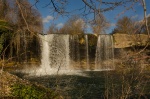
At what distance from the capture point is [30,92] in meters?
6.09

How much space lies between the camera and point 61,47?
22.2m

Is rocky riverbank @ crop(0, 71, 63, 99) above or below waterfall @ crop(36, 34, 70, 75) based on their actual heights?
below

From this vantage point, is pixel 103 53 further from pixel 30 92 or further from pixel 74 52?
pixel 30 92

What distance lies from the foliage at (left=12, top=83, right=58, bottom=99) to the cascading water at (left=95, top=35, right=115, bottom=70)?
658 inches

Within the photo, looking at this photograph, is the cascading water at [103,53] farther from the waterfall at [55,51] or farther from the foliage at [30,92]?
the foliage at [30,92]

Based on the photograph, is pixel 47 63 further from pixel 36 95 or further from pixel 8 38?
pixel 36 95

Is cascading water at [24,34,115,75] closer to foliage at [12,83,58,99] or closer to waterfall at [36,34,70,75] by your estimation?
waterfall at [36,34,70,75]

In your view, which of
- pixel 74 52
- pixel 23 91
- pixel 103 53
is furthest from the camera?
pixel 103 53

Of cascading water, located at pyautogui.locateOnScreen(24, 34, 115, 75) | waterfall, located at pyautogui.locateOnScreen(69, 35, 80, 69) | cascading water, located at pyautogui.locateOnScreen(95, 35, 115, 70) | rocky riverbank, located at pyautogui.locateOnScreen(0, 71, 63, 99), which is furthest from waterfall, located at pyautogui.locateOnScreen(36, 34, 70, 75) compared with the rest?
rocky riverbank, located at pyautogui.locateOnScreen(0, 71, 63, 99)

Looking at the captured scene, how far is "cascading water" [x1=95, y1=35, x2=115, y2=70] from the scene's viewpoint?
2292 cm

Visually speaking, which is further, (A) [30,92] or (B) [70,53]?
(B) [70,53]

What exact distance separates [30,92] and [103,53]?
58.1 ft

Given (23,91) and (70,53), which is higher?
(70,53)

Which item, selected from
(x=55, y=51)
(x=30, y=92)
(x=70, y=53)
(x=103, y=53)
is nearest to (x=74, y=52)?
(x=70, y=53)
